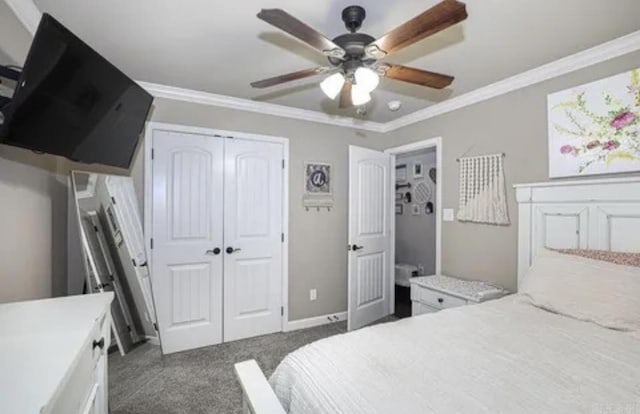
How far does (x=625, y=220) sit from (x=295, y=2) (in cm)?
235

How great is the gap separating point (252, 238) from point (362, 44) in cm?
223

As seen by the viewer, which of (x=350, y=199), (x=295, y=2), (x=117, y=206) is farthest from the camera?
(x=350, y=199)

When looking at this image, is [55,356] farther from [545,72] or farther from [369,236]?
[545,72]

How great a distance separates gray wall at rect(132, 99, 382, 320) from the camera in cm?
333

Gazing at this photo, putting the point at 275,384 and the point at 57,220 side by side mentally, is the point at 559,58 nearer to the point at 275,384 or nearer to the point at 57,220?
the point at 275,384

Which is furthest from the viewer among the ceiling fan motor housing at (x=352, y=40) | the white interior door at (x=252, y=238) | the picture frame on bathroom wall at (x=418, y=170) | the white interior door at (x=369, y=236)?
the picture frame on bathroom wall at (x=418, y=170)

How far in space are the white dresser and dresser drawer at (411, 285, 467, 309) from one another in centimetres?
232

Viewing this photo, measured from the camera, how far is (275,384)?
1307mm

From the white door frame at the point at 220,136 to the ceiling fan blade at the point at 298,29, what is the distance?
186 cm

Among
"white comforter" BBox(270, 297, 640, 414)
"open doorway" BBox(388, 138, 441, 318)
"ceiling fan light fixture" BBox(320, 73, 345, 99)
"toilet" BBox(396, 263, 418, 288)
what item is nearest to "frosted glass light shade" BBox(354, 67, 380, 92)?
"ceiling fan light fixture" BBox(320, 73, 345, 99)

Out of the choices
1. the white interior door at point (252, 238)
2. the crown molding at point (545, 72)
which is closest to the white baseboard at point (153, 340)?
the white interior door at point (252, 238)

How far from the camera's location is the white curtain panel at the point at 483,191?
8.72 feet

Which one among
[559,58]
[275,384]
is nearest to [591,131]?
[559,58]

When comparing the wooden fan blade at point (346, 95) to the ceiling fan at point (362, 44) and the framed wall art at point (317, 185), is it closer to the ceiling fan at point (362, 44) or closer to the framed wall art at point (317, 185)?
the ceiling fan at point (362, 44)
